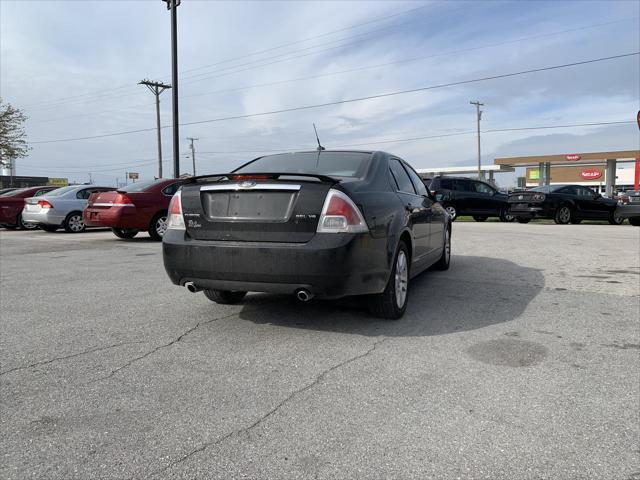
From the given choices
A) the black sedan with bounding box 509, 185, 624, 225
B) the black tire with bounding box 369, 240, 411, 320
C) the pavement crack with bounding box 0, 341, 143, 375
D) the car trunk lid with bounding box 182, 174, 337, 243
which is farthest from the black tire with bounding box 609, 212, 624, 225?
the pavement crack with bounding box 0, 341, 143, 375

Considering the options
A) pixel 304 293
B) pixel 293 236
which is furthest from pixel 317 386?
pixel 293 236

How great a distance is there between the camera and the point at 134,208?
1066cm

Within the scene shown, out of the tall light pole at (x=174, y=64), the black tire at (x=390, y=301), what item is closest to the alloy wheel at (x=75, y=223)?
the tall light pole at (x=174, y=64)

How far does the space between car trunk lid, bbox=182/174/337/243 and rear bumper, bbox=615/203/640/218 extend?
57.2ft

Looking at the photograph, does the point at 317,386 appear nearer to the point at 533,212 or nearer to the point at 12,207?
the point at 12,207

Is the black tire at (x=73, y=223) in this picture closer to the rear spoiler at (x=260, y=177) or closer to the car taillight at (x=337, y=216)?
the rear spoiler at (x=260, y=177)

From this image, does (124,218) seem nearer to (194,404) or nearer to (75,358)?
(75,358)

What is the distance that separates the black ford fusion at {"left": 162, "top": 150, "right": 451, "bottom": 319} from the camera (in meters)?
3.71

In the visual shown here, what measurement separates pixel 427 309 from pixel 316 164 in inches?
69.7

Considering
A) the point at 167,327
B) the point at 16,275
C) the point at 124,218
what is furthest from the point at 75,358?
the point at 124,218

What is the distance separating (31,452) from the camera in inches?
88.1

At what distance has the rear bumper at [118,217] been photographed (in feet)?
34.8

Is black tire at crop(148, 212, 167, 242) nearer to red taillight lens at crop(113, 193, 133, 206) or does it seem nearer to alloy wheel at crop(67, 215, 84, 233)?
red taillight lens at crop(113, 193, 133, 206)

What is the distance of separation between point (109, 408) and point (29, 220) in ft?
43.7
